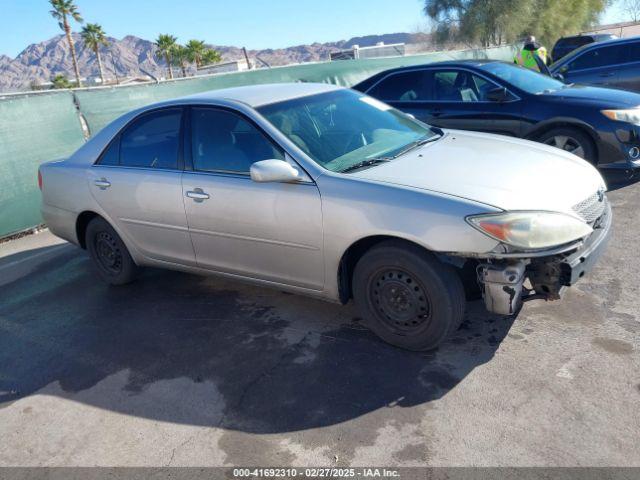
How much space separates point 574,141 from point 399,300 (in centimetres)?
393

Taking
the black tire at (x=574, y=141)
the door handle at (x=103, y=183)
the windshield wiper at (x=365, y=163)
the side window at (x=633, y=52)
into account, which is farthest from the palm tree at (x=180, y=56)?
the windshield wiper at (x=365, y=163)

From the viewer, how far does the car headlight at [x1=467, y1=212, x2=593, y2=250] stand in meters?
2.84

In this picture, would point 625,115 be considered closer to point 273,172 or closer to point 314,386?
point 273,172

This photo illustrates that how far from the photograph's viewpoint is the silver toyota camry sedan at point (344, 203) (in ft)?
9.69

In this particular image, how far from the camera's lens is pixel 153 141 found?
434cm

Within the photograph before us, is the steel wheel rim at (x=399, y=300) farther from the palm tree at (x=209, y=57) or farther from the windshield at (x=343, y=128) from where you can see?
the palm tree at (x=209, y=57)

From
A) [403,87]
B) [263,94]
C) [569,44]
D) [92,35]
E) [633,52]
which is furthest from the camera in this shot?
[92,35]

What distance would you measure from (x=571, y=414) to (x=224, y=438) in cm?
178

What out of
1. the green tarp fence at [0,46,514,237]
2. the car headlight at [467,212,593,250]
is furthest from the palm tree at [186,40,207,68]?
the car headlight at [467,212,593,250]

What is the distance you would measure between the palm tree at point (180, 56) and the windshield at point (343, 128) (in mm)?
64762

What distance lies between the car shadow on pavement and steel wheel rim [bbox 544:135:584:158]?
10.3 ft

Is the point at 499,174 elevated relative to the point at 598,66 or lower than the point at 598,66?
lower

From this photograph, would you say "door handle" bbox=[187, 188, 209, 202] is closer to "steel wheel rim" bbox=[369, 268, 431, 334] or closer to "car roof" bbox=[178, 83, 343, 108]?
"car roof" bbox=[178, 83, 343, 108]

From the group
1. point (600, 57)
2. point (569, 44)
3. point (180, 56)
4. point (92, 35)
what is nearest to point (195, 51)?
point (180, 56)
